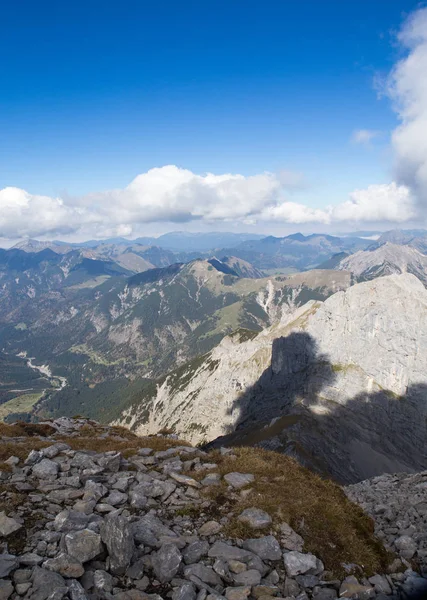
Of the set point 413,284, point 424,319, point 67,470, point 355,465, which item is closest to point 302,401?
point 355,465

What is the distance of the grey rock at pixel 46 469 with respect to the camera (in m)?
19.8

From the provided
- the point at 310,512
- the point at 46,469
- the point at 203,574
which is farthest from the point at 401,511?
the point at 46,469

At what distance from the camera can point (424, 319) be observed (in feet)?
536

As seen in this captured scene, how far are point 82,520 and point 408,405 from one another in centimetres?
17526

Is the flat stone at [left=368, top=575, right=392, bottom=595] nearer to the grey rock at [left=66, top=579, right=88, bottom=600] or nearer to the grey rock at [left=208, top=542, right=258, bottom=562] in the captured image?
the grey rock at [left=208, top=542, right=258, bottom=562]

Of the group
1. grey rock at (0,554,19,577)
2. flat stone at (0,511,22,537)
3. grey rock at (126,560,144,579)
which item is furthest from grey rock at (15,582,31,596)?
flat stone at (0,511,22,537)

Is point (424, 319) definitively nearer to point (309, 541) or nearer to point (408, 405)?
point (408, 405)

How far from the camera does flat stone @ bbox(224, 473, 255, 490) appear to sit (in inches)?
787

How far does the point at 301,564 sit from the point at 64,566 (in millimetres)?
9064

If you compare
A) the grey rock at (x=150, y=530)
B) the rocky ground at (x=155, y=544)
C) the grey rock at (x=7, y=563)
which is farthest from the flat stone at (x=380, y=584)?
the grey rock at (x=7, y=563)

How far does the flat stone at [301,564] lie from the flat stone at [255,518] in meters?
2.01

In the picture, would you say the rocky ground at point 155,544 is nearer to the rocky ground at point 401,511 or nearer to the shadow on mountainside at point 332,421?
the rocky ground at point 401,511

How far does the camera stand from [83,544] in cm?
1273

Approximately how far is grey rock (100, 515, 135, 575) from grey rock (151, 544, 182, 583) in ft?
3.38
